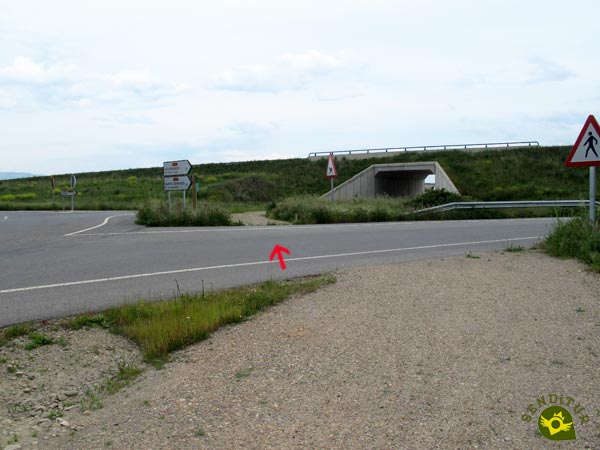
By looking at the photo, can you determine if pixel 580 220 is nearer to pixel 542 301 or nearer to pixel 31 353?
pixel 542 301

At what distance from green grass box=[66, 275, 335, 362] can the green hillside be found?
1212 inches

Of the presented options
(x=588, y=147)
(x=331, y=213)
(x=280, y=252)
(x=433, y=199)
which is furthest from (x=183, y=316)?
(x=433, y=199)

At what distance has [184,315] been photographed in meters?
6.23

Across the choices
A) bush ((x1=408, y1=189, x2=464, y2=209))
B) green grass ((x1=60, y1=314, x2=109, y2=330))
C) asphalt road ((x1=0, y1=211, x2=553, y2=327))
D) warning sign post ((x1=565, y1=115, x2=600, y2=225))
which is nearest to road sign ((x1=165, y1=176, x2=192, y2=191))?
asphalt road ((x1=0, y1=211, x2=553, y2=327))

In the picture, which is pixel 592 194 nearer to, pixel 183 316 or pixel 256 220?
pixel 183 316

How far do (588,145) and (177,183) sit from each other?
13175 millimetres

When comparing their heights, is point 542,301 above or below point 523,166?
below

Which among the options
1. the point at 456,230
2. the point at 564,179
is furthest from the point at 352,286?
the point at 564,179

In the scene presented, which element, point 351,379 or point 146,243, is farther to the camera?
point 146,243

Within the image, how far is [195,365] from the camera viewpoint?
16.8ft

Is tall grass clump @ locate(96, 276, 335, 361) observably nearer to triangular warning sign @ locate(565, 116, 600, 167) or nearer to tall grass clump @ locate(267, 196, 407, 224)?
triangular warning sign @ locate(565, 116, 600, 167)

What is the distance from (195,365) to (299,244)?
25.6 ft

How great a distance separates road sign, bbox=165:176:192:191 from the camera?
19.2 metres

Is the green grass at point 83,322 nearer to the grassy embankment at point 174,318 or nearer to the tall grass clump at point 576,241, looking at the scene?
the grassy embankment at point 174,318
